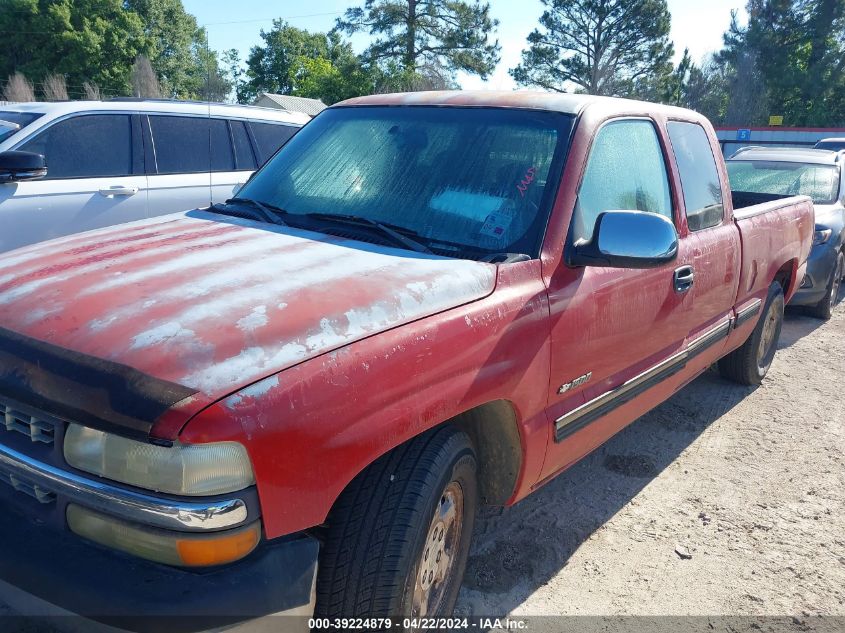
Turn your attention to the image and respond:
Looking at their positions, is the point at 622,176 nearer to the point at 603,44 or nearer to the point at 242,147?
the point at 242,147

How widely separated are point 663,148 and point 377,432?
2.35 m

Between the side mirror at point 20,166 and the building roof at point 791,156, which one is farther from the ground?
the side mirror at point 20,166

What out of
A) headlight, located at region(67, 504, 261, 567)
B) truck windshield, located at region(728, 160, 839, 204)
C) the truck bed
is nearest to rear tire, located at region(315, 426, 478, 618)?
headlight, located at region(67, 504, 261, 567)

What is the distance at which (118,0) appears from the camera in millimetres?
44562

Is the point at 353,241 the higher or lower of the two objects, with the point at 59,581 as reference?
higher

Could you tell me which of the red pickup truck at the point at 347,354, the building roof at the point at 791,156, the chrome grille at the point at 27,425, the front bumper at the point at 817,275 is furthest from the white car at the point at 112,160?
the building roof at the point at 791,156

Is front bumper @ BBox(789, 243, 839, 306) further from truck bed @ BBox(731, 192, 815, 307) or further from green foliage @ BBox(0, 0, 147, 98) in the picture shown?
green foliage @ BBox(0, 0, 147, 98)

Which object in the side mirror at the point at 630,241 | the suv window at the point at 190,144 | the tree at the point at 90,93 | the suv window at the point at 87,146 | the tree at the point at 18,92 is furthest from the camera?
the tree at the point at 18,92

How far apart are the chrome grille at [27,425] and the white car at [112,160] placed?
3549mm

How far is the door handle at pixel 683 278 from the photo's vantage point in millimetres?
3309

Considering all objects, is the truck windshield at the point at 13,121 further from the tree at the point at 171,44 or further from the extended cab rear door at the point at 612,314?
the tree at the point at 171,44

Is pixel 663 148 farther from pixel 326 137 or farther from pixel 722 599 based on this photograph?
pixel 722 599

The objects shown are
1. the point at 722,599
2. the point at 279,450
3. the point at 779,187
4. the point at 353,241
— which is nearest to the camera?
the point at 279,450

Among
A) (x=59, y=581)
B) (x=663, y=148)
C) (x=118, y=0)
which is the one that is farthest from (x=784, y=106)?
(x=59, y=581)
